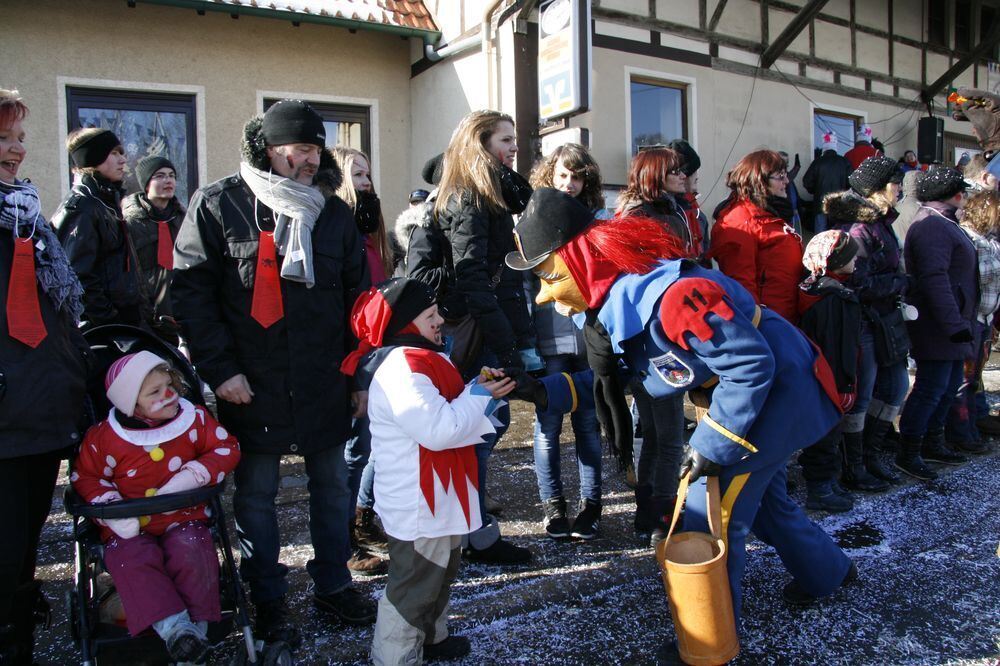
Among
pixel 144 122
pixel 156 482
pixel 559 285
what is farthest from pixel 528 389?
pixel 144 122

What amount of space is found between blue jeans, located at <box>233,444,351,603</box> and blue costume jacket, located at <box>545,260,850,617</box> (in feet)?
4.24

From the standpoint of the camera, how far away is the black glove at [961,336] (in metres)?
4.82

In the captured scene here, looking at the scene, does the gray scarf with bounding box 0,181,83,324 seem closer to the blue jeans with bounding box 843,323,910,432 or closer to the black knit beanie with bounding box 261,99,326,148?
the black knit beanie with bounding box 261,99,326,148

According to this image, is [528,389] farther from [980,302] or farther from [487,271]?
[980,302]

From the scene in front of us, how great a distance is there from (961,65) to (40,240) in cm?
1394

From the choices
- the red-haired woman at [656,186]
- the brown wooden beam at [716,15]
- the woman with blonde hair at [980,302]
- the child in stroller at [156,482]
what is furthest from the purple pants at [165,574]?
the brown wooden beam at [716,15]

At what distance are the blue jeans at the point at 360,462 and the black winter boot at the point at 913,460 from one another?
11.4 ft

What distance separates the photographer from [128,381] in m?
2.64

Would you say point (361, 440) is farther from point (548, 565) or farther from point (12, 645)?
point (12, 645)

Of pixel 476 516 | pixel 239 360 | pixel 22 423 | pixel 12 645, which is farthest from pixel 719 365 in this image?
pixel 12 645

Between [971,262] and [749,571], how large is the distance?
2955mm

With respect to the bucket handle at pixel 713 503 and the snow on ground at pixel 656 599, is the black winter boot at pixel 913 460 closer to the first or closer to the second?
the snow on ground at pixel 656 599

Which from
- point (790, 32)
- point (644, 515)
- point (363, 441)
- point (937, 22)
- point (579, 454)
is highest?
point (937, 22)

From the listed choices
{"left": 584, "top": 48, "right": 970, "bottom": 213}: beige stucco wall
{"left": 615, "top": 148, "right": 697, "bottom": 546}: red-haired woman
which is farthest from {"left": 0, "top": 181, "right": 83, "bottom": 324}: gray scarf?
{"left": 584, "top": 48, "right": 970, "bottom": 213}: beige stucco wall
